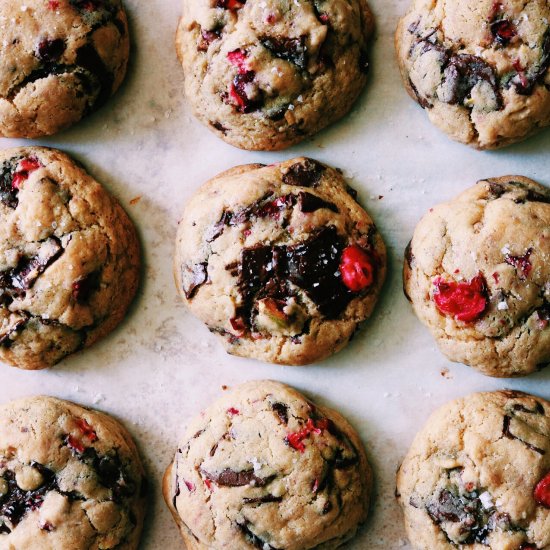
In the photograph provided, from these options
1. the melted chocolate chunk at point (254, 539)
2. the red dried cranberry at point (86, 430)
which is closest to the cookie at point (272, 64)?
the red dried cranberry at point (86, 430)

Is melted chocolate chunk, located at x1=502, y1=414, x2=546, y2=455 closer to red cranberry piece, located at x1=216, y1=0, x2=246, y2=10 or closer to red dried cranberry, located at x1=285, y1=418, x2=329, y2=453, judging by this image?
red dried cranberry, located at x1=285, y1=418, x2=329, y2=453

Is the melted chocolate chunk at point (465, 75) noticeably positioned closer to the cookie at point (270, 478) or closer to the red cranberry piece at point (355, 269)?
A: the red cranberry piece at point (355, 269)

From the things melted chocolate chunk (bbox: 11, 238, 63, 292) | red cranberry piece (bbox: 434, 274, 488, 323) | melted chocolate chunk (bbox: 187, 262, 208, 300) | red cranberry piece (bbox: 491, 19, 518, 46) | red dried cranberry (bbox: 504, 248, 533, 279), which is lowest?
red cranberry piece (bbox: 434, 274, 488, 323)

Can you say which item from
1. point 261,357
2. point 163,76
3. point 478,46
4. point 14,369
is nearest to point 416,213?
point 478,46

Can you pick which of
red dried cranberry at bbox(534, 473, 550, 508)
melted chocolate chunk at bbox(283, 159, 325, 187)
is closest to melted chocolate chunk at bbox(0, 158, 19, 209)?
melted chocolate chunk at bbox(283, 159, 325, 187)

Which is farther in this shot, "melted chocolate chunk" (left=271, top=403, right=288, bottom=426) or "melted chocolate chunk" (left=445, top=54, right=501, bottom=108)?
"melted chocolate chunk" (left=271, top=403, right=288, bottom=426)

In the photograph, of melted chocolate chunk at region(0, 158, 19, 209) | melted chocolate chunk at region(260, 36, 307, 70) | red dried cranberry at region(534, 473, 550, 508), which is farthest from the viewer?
melted chocolate chunk at region(0, 158, 19, 209)

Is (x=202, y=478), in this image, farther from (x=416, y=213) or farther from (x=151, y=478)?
(x=416, y=213)
